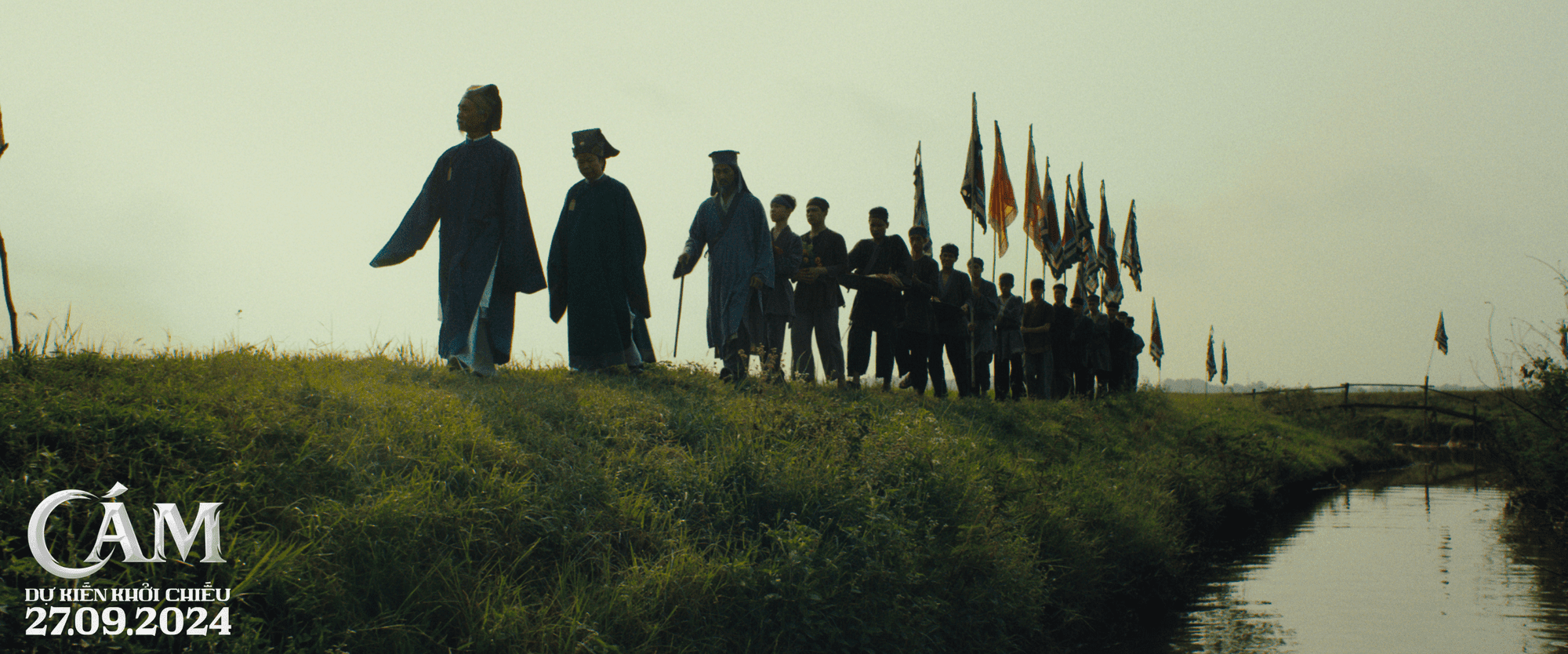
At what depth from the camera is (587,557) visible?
4270 mm

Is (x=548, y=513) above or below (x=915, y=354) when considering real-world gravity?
below

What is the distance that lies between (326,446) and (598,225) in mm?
3815

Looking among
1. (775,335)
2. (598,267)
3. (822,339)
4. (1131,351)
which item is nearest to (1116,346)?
(1131,351)

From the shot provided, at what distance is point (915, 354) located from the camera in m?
10.9

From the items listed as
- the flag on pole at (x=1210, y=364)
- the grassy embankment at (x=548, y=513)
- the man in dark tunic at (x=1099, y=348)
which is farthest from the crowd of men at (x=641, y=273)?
Answer: the flag on pole at (x=1210, y=364)

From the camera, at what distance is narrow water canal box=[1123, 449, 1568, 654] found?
6242mm

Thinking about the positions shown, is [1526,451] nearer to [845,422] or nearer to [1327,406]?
[845,422]

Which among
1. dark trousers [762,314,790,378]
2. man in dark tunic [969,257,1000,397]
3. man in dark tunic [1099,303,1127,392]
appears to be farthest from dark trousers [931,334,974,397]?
man in dark tunic [1099,303,1127,392]

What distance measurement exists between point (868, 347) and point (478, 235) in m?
4.34

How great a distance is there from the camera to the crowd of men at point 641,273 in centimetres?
763

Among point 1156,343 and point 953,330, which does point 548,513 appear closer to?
point 953,330

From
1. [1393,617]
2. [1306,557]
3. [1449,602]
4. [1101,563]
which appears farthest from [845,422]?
[1306,557]

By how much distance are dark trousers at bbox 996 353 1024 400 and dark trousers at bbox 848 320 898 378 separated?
3.50 metres

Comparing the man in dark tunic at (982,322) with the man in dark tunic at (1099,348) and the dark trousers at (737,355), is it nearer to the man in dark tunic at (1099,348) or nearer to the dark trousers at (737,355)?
the man in dark tunic at (1099,348)
